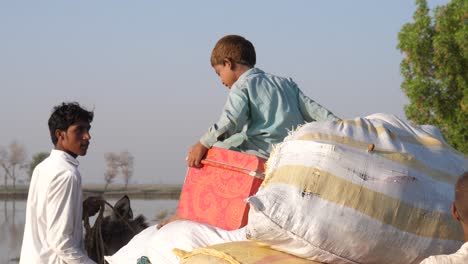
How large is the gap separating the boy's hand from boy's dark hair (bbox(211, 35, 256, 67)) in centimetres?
65

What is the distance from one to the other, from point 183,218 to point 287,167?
1204mm

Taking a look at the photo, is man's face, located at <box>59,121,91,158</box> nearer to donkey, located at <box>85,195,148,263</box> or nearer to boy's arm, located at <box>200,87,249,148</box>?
donkey, located at <box>85,195,148,263</box>

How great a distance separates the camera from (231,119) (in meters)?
3.81

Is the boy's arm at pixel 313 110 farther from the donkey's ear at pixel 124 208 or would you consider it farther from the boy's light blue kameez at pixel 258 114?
the donkey's ear at pixel 124 208

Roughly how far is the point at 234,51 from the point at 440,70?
1506cm

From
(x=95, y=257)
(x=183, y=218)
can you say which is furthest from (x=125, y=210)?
(x=183, y=218)

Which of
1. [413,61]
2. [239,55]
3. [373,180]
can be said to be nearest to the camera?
[373,180]

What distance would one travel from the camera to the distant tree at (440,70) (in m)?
18.2

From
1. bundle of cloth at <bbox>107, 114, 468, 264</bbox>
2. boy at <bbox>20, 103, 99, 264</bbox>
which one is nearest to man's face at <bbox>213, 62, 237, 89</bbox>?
boy at <bbox>20, 103, 99, 264</bbox>

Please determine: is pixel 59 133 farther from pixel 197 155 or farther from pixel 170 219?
pixel 197 155

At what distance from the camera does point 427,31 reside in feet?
62.1

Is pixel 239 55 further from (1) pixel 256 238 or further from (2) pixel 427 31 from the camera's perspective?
(2) pixel 427 31

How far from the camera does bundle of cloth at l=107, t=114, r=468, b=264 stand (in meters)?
2.64

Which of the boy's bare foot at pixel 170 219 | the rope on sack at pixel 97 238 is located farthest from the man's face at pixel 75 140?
the boy's bare foot at pixel 170 219
